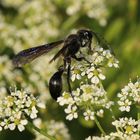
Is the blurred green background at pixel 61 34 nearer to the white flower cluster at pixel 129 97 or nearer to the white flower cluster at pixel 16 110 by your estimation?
the white flower cluster at pixel 16 110

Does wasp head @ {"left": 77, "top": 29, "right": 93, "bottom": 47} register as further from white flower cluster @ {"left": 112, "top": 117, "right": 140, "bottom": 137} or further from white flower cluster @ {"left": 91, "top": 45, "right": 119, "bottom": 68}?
white flower cluster @ {"left": 112, "top": 117, "right": 140, "bottom": 137}

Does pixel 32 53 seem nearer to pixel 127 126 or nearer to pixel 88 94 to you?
pixel 88 94

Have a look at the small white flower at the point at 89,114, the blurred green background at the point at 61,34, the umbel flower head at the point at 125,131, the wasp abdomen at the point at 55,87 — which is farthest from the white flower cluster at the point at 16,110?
the blurred green background at the point at 61,34

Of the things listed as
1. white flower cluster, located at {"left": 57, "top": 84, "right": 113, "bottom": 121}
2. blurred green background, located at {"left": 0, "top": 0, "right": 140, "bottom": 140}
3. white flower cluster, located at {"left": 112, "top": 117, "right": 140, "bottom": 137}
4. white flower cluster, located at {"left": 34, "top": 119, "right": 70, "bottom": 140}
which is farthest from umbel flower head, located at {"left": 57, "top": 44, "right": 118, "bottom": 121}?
blurred green background, located at {"left": 0, "top": 0, "right": 140, "bottom": 140}

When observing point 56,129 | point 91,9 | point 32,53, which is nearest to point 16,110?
point 32,53

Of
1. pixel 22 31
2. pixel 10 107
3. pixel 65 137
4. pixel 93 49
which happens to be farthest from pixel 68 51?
pixel 22 31

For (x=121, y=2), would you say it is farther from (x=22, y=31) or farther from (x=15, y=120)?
(x=15, y=120)
